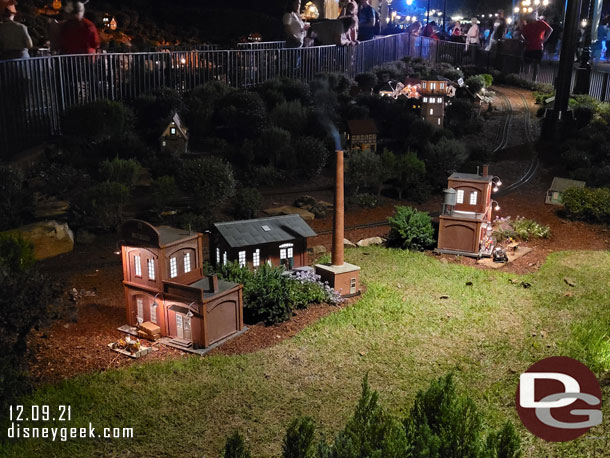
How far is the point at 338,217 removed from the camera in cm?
1301

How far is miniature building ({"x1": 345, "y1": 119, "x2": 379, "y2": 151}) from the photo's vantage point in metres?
23.1

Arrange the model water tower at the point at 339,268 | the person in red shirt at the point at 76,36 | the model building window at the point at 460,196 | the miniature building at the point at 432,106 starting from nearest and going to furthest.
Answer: the model water tower at the point at 339,268, the model building window at the point at 460,196, the person in red shirt at the point at 76,36, the miniature building at the point at 432,106

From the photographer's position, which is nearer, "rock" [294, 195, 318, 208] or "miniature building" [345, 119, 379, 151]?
"rock" [294, 195, 318, 208]

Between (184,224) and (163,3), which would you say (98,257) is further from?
(163,3)

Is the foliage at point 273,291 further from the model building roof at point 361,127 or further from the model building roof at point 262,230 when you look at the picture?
the model building roof at point 361,127

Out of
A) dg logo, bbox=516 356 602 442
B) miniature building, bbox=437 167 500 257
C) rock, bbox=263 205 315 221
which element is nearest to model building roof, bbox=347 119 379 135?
rock, bbox=263 205 315 221

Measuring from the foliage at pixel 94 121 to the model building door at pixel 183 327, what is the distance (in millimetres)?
12437

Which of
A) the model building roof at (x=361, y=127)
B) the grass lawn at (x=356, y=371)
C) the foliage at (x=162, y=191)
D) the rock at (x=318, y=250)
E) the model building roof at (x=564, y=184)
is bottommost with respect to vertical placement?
the rock at (x=318, y=250)

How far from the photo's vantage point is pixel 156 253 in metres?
10.8

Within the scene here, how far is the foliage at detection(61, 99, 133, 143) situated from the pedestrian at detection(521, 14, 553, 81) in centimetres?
2587

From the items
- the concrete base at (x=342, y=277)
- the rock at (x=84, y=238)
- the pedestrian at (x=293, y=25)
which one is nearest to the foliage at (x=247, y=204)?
the rock at (x=84, y=238)

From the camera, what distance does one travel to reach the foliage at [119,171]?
18.3 meters

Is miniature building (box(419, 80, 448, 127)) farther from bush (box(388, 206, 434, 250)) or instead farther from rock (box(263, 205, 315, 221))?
bush (box(388, 206, 434, 250))

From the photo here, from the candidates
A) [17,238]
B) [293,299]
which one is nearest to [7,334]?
[17,238]
